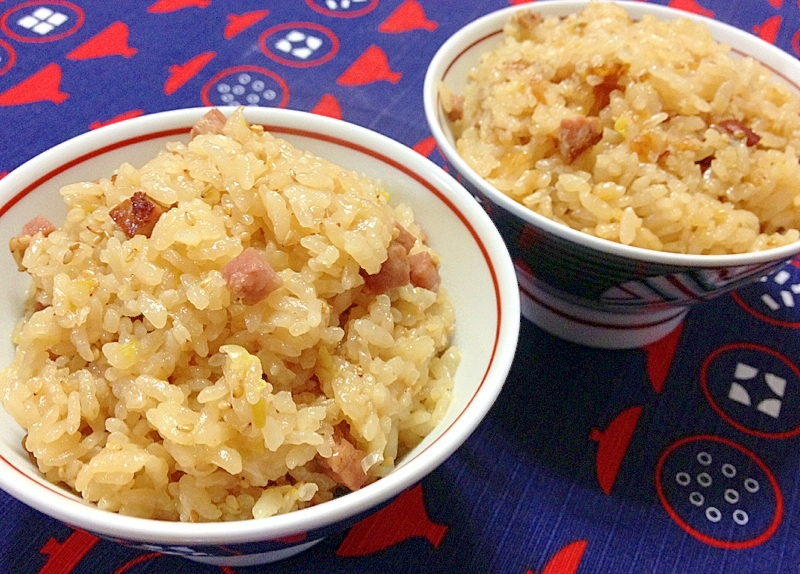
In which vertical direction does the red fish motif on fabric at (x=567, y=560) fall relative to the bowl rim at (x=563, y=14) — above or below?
below

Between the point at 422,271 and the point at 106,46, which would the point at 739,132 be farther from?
the point at 106,46

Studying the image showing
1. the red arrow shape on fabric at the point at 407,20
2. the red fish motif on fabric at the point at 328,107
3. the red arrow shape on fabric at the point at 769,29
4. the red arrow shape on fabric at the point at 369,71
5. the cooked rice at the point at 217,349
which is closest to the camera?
the cooked rice at the point at 217,349

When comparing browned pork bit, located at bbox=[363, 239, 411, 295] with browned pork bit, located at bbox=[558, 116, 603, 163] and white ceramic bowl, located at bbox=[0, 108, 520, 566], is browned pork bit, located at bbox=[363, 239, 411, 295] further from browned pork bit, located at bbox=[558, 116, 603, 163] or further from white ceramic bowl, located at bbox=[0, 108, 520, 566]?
browned pork bit, located at bbox=[558, 116, 603, 163]

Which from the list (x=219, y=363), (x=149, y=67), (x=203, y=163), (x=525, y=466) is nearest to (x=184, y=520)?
(x=219, y=363)

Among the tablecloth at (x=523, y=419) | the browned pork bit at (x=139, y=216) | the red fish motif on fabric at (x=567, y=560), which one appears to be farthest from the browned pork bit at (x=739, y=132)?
the browned pork bit at (x=139, y=216)

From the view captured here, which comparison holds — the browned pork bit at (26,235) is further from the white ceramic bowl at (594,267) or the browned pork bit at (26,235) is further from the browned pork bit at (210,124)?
the white ceramic bowl at (594,267)

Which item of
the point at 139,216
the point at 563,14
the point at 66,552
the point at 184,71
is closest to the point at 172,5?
the point at 184,71

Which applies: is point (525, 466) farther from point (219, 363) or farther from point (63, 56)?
point (63, 56)
